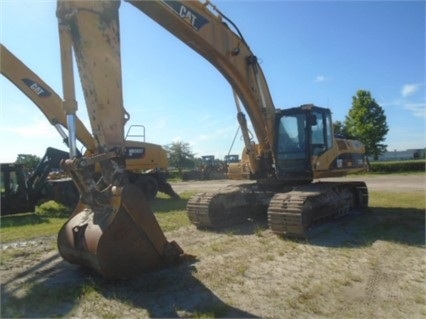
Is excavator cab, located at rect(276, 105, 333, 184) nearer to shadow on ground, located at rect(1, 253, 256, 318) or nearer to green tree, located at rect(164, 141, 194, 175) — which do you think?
shadow on ground, located at rect(1, 253, 256, 318)

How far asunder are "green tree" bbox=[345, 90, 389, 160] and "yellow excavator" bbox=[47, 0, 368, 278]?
30146 mm

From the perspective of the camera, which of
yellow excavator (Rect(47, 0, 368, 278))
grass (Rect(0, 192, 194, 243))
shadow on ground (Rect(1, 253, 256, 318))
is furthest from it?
grass (Rect(0, 192, 194, 243))

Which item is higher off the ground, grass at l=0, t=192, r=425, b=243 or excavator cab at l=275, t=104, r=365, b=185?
excavator cab at l=275, t=104, r=365, b=185

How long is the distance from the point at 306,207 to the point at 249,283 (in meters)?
3.02

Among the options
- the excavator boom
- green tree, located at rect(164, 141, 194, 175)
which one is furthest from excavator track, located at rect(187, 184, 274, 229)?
green tree, located at rect(164, 141, 194, 175)

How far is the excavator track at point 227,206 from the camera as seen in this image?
347 inches

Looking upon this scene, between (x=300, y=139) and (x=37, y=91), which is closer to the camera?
(x=300, y=139)

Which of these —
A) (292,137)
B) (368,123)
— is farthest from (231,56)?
(368,123)

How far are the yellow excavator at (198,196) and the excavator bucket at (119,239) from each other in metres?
0.01

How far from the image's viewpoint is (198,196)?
9.34 m

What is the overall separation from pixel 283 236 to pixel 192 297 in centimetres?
341

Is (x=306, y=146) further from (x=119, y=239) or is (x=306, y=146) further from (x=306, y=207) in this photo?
(x=119, y=239)

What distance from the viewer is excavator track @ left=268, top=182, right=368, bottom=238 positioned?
736 cm

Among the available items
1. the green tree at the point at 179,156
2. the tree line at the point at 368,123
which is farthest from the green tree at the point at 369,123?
the green tree at the point at 179,156
